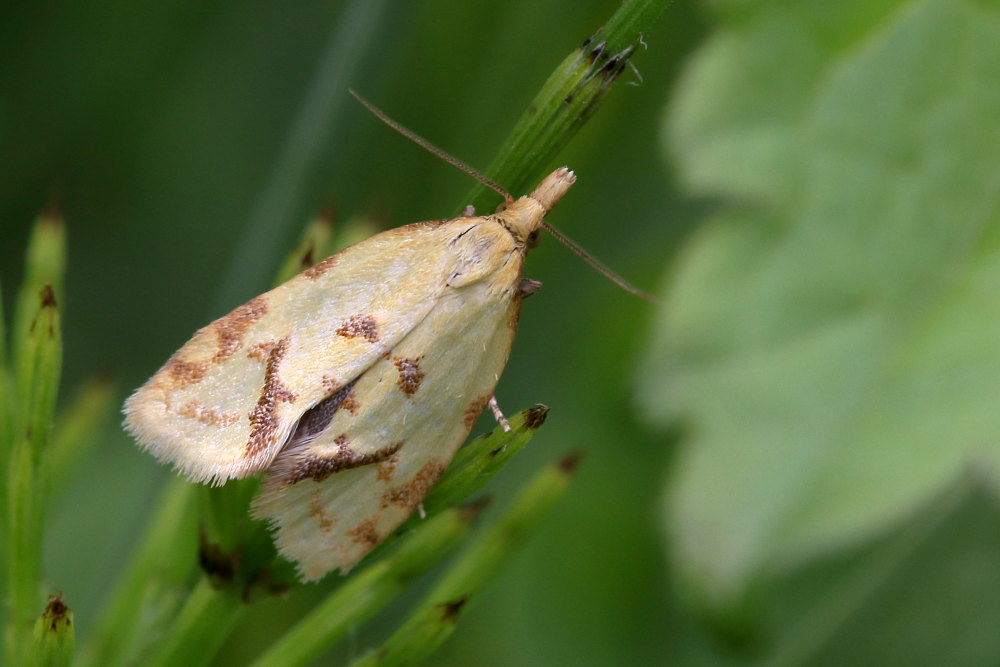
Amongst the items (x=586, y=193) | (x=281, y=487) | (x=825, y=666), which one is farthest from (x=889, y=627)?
(x=281, y=487)

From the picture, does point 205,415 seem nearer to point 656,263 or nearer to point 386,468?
point 386,468

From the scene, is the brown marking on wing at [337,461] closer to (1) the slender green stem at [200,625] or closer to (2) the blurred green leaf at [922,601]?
(1) the slender green stem at [200,625]

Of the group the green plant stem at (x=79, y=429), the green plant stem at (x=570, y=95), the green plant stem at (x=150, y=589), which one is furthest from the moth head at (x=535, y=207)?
the green plant stem at (x=79, y=429)

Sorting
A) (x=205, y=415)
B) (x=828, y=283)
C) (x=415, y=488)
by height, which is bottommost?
(x=205, y=415)

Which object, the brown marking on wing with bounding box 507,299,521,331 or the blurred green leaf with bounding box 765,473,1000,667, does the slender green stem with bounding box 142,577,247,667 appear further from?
the blurred green leaf with bounding box 765,473,1000,667

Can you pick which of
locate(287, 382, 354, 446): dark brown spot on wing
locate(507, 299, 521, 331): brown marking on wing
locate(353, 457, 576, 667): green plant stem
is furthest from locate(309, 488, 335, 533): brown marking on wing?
locate(507, 299, 521, 331): brown marking on wing

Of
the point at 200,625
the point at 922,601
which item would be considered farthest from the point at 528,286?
the point at 922,601
